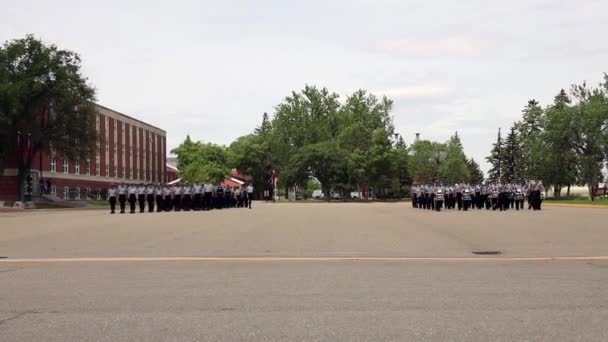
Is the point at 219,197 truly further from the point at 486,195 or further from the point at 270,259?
the point at 270,259

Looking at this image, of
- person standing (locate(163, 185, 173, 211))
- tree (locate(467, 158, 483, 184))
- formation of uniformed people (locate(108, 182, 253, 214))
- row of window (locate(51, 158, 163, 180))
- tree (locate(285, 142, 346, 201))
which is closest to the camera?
formation of uniformed people (locate(108, 182, 253, 214))

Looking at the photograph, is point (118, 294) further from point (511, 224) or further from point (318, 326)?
point (511, 224)

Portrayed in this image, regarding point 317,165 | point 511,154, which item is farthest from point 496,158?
point 317,165

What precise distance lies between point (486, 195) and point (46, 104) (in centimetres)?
3638

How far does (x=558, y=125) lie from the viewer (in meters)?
78.0

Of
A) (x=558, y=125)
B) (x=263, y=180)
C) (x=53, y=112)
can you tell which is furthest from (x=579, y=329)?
(x=263, y=180)

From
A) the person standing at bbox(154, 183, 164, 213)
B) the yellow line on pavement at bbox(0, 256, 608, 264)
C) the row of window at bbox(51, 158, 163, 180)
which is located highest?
the row of window at bbox(51, 158, 163, 180)

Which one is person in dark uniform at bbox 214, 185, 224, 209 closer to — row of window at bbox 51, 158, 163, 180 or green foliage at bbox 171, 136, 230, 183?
row of window at bbox 51, 158, 163, 180

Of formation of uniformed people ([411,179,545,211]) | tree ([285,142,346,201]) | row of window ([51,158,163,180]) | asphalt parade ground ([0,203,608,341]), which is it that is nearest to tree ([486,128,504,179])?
tree ([285,142,346,201])

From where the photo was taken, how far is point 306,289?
382 inches

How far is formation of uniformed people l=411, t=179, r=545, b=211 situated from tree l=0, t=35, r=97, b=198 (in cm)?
3006

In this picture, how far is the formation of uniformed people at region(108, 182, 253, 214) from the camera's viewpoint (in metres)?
40.6

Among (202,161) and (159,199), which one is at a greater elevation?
(202,161)

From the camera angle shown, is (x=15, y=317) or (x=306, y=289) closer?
(x=15, y=317)
